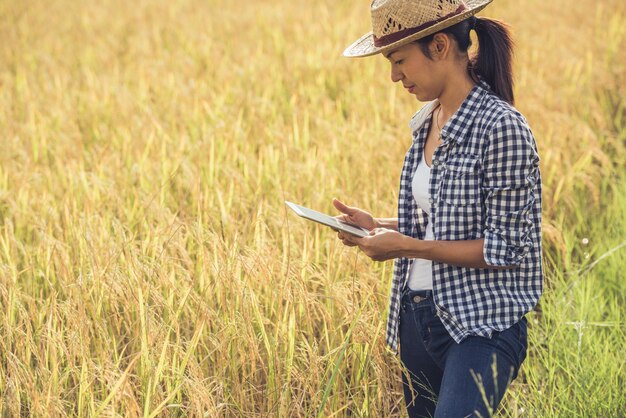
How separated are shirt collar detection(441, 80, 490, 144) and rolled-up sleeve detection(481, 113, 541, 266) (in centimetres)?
7

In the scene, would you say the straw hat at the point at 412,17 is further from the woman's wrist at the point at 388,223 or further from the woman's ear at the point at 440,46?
the woman's wrist at the point at 388,223

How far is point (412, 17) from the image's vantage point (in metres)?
1.64

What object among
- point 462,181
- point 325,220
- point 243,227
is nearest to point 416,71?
point 462,181

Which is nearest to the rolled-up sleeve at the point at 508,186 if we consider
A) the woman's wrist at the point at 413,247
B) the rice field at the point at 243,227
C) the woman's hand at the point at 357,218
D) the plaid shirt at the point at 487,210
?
the plaid shirt at the point at 487,210

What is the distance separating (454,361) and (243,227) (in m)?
1.39

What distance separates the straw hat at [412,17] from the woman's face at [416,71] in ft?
0.08

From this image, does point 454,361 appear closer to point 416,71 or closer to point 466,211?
point 466,211

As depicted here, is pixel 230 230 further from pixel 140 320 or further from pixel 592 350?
pixel 592 350

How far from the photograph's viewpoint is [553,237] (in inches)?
113

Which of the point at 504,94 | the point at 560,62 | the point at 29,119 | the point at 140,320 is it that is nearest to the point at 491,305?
the point at 504,94

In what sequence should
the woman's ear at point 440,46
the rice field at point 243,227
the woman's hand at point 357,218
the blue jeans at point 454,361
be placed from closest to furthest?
the blue jeans at point 454,361
the woman's ear at point 440,46
the woman's hand at point 357,218
the rice field at point 243,227

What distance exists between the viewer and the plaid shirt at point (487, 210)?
156 cm

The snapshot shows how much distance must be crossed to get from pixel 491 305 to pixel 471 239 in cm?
14

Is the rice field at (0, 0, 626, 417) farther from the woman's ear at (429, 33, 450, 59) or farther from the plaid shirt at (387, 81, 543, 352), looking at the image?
the woman's ear at (429, 33, 450, 59)
